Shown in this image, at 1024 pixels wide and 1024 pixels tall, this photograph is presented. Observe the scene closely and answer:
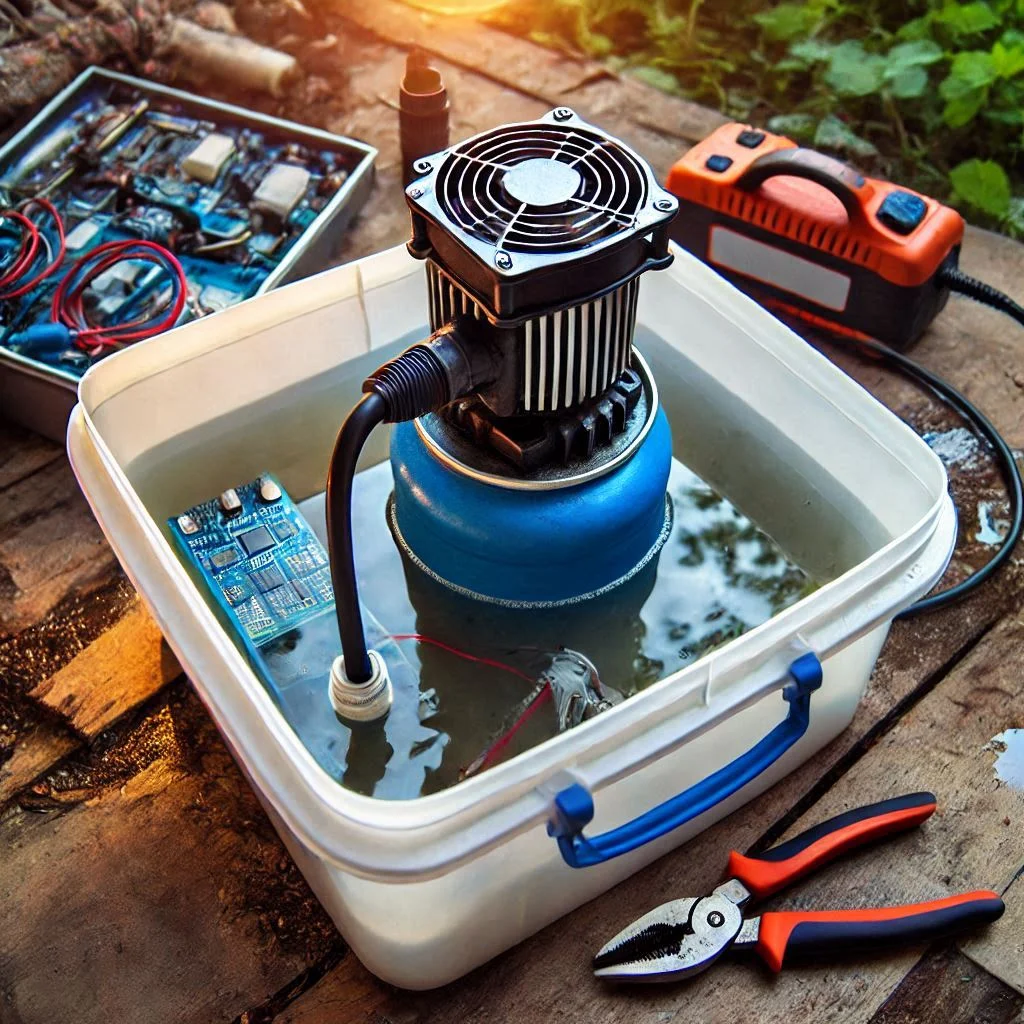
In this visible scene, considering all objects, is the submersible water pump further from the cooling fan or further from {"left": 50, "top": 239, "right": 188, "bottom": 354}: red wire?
{"left": 50, "top": 239, "right": 188, "bottom": 354}: red wire

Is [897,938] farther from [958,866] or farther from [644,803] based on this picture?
[644,803]

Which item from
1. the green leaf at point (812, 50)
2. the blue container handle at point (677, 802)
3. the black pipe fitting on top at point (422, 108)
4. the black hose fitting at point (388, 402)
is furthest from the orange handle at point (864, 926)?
the green leaf at point (812, 50)

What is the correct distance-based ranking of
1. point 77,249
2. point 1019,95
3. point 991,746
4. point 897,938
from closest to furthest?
point 897,938 < point 991,746 < point 77,249 < point 1019,95

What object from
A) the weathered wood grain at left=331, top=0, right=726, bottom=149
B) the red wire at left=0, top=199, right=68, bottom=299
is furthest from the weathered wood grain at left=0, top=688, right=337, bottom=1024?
the weathered wood grain at left=331, top=0, right=726, bottom=149

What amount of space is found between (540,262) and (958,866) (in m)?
0.57

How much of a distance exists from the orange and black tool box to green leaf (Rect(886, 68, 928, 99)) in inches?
16.4

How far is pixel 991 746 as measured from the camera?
921 millimetres

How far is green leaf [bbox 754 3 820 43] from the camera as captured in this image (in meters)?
1.68

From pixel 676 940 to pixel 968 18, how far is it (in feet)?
4.66

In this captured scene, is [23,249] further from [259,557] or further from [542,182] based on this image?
[542,182]

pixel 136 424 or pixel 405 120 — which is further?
pixel 405 120

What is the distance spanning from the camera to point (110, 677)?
973 mm

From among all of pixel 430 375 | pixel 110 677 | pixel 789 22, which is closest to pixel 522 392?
pixel 430 375

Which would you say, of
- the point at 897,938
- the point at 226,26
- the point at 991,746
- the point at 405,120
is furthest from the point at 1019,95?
the point at 897,938
